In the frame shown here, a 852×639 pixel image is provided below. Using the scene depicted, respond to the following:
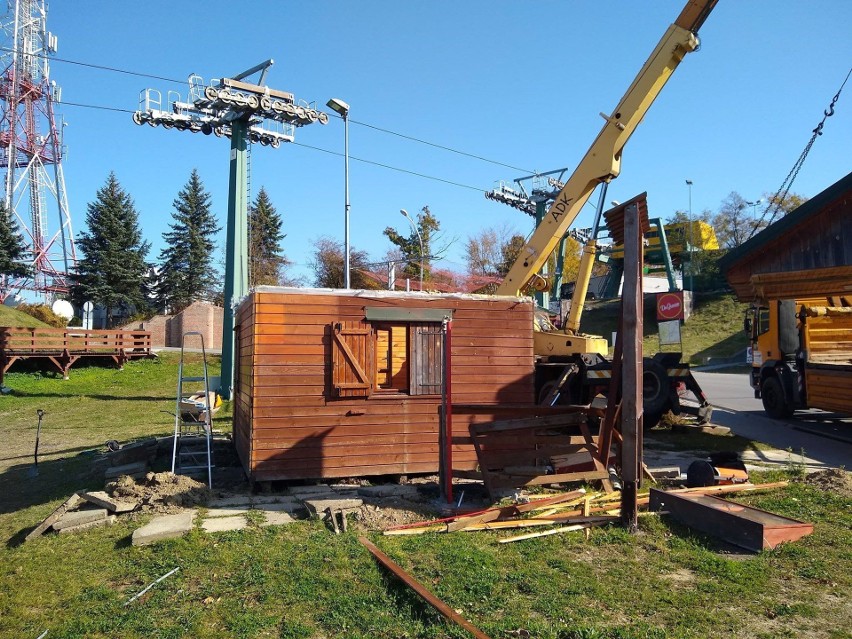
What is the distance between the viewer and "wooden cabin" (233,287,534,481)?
843 centimetres

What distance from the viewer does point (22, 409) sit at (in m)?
18.9

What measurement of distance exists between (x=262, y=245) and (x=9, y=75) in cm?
2017

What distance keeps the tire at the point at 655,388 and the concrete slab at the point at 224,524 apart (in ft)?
26.9

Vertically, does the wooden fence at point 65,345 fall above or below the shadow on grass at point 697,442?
above

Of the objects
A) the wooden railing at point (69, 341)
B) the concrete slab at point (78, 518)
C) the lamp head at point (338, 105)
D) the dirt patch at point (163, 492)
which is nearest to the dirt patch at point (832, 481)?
the dirt patch at point (163, 492)

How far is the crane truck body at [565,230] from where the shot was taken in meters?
11.5

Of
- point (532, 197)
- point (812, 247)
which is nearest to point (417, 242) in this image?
point (532, 197)

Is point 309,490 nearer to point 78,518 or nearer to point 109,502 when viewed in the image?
point 109,502

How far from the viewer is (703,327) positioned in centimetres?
4050

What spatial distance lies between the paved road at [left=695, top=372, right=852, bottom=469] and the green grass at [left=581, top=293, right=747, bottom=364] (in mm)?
16792

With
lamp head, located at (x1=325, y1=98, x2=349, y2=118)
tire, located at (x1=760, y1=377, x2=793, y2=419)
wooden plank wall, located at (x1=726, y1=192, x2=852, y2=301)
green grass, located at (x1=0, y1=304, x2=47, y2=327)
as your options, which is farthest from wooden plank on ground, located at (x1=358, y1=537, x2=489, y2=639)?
green grass, located at (x1=0, y1=304, x2=47, y2=327)

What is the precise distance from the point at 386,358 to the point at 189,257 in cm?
4131

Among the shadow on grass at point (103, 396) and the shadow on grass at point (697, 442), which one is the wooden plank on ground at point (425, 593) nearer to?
the shadow on grass at point (697, 442)

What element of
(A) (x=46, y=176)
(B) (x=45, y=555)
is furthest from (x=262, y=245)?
(B) (x=45, y=555)
